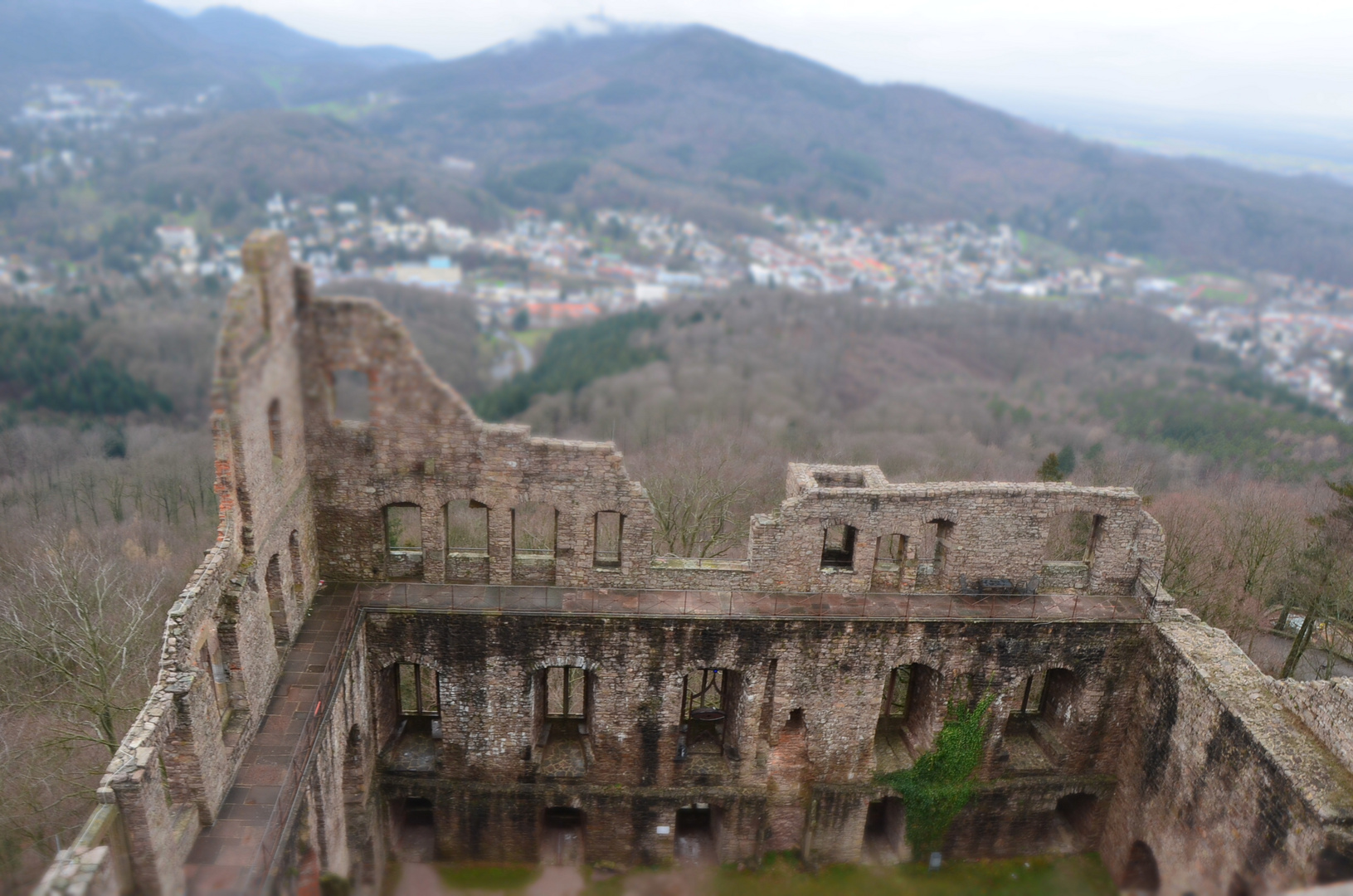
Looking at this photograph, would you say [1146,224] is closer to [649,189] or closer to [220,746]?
[649,189]

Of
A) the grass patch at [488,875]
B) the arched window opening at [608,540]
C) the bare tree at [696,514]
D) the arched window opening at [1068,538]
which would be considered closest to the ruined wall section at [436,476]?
the arched window opening at [608,540]

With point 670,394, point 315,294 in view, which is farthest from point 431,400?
point 670,394

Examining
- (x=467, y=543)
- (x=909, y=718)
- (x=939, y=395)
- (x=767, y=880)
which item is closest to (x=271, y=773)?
(x=767, y=880)

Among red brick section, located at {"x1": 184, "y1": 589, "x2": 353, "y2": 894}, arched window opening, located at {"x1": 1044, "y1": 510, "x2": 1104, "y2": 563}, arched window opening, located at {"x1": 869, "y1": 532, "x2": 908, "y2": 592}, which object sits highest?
arched window opening, located at {"x1": 869, "y1": 532, "x2": 908, "y2": 592}

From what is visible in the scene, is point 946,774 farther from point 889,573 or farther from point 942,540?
point 942,540

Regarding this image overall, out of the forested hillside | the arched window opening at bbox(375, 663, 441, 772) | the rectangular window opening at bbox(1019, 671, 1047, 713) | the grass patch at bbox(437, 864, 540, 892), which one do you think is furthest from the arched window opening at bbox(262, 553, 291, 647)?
the forested hillside

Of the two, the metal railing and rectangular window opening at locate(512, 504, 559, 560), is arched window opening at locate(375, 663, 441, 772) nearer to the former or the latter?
the metal railing
